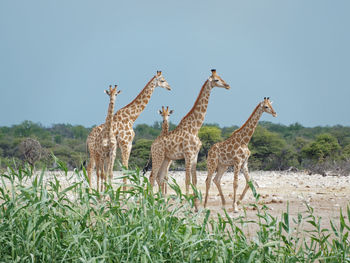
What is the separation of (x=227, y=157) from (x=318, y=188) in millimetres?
4997

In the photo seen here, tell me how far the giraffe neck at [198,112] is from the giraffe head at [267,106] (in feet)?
3.24

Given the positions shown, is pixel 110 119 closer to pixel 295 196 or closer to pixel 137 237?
pixel 137 237

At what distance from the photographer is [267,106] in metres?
8.20

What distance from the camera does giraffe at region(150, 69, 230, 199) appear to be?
790 centimetres

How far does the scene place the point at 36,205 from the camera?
14.4ft

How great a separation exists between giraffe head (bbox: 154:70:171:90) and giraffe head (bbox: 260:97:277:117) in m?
1.75

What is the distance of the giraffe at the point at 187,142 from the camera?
7.90 meters

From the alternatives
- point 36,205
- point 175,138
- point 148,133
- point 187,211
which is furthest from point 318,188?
point 148,133

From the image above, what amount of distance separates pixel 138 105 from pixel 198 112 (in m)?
1.11

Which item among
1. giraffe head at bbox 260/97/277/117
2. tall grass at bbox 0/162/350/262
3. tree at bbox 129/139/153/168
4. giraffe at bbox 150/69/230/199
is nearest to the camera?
tall grass at bbox 0/162/350/262

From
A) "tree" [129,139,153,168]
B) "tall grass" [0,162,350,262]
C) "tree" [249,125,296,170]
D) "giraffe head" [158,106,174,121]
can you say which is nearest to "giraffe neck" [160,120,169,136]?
"giraffe head" [158,106,174,121]

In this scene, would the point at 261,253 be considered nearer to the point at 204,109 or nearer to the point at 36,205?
the point at 36,205

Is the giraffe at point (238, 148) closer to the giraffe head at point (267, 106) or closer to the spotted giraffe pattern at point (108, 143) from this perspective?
the giraffe head at point (267, 106)

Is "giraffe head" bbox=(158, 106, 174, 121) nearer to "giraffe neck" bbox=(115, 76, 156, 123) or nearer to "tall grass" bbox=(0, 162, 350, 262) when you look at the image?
"giraffe neck" bbox=(115, 76, 156, 123)
